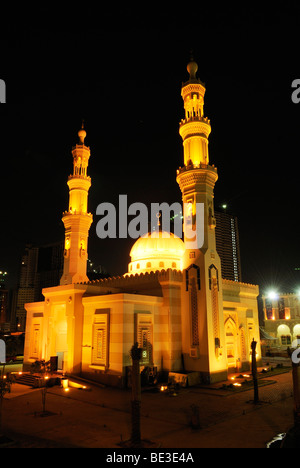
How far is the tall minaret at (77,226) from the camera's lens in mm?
32531

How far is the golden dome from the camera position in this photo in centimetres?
3062

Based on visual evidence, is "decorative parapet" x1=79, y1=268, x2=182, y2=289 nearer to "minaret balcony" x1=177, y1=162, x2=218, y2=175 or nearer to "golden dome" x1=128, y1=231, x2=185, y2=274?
"golden dome" x1=128, y1=231, x2=185, y2=274

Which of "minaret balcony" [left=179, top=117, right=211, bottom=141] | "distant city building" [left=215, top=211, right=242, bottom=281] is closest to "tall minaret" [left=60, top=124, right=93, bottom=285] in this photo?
"minaret balcony" [left=179, top=117, right=211, bottom=141]

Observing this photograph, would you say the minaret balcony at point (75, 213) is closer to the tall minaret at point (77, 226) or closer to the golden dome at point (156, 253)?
the tall minaret at point (77, 226)

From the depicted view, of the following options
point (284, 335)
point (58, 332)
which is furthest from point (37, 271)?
point (58, 332)

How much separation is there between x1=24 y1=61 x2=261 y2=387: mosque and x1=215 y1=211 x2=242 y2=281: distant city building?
3157 inches

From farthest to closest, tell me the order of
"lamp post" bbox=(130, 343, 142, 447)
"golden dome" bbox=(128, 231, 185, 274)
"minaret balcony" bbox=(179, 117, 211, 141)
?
1. "golden dome" bbox=(128, 231, 185, 274)
2. "minaret balcony" bbox=(179, 117, 211, 141)
3. "lamp post" bbox=(130, 343, 142, 447)

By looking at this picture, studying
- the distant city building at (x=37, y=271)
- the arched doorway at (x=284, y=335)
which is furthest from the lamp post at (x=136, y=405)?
the distant city building at (x=37, y=271)

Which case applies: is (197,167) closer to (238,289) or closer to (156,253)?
(156,253)

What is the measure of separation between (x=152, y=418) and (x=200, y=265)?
11.7m

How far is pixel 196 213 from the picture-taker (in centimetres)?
2547

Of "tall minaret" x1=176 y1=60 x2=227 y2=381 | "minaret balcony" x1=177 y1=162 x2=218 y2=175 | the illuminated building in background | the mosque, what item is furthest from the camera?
the illuminated building in background
